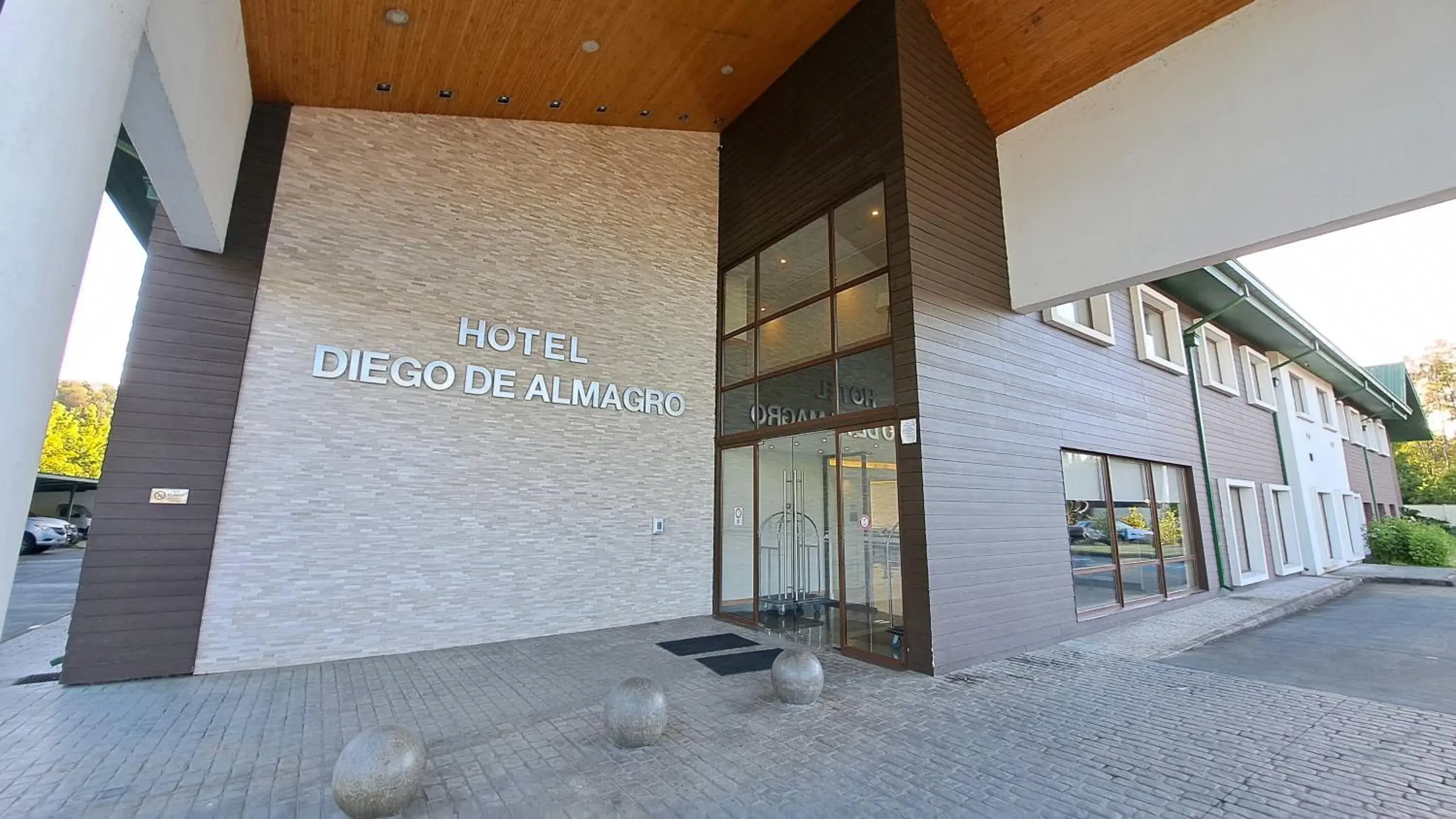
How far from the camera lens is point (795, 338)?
7703mm

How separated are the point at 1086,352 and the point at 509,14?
851cm

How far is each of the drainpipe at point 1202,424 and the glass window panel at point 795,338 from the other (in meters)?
8.14

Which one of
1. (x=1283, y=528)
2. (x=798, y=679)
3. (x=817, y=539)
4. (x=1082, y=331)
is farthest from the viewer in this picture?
(x=1283, y=528)

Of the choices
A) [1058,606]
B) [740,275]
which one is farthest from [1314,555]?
[740,275]

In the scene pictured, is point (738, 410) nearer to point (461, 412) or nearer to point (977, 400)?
point (977, 400)

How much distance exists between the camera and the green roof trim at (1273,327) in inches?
420

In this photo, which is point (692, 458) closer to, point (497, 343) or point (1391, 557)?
point (497, 343)

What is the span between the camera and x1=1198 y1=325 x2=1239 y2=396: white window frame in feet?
37.8

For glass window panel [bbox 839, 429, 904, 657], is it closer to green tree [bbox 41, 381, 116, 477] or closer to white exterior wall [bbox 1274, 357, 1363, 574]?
white exterior wall [bbox 1274, 357, 1363, 574]

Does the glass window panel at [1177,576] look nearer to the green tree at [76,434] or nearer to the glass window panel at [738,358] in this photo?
the glass window panel at [738,358]

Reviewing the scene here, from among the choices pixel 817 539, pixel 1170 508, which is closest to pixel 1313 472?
pixel 1170 508

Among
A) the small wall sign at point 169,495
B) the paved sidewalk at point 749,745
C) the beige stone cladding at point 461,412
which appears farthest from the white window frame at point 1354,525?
the small wall sign at point 169,495

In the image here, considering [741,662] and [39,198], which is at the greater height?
[39,198]

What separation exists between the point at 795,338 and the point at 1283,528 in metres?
13.2
